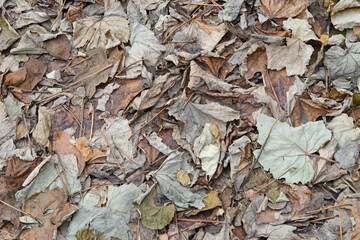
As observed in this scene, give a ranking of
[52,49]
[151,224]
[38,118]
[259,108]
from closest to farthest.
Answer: [151,224], [259,108], [38,118], [52,49]

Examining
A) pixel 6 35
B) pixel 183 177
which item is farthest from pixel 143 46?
pixel 6 35

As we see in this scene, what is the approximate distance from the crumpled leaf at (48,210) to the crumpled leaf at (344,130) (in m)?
2.01

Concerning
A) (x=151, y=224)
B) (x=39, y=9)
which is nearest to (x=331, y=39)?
(x=151, y=224)

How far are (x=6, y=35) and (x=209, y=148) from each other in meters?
2.20

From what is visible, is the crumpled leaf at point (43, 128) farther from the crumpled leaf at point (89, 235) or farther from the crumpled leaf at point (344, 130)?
the crumpled leaf at point (344, 130)

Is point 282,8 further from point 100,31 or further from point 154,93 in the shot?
point 100,31

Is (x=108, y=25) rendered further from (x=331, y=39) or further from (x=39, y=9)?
(x=331, y=39)

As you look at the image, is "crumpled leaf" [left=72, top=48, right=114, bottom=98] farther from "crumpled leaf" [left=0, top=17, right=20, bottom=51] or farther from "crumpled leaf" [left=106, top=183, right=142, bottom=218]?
"crumpled leaf" [left=106, top=183, right=142, bottom=218]

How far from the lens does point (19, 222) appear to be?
2402 mm

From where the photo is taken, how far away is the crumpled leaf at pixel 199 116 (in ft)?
8.05

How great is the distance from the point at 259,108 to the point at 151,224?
1201 mm

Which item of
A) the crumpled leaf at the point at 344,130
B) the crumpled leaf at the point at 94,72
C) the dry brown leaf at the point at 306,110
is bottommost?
the crumpled leaf at the point at 344,130

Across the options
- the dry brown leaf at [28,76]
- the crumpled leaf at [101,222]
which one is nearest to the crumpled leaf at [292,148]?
the crumpled leaf at [101,222]

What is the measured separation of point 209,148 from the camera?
2.39 meters
